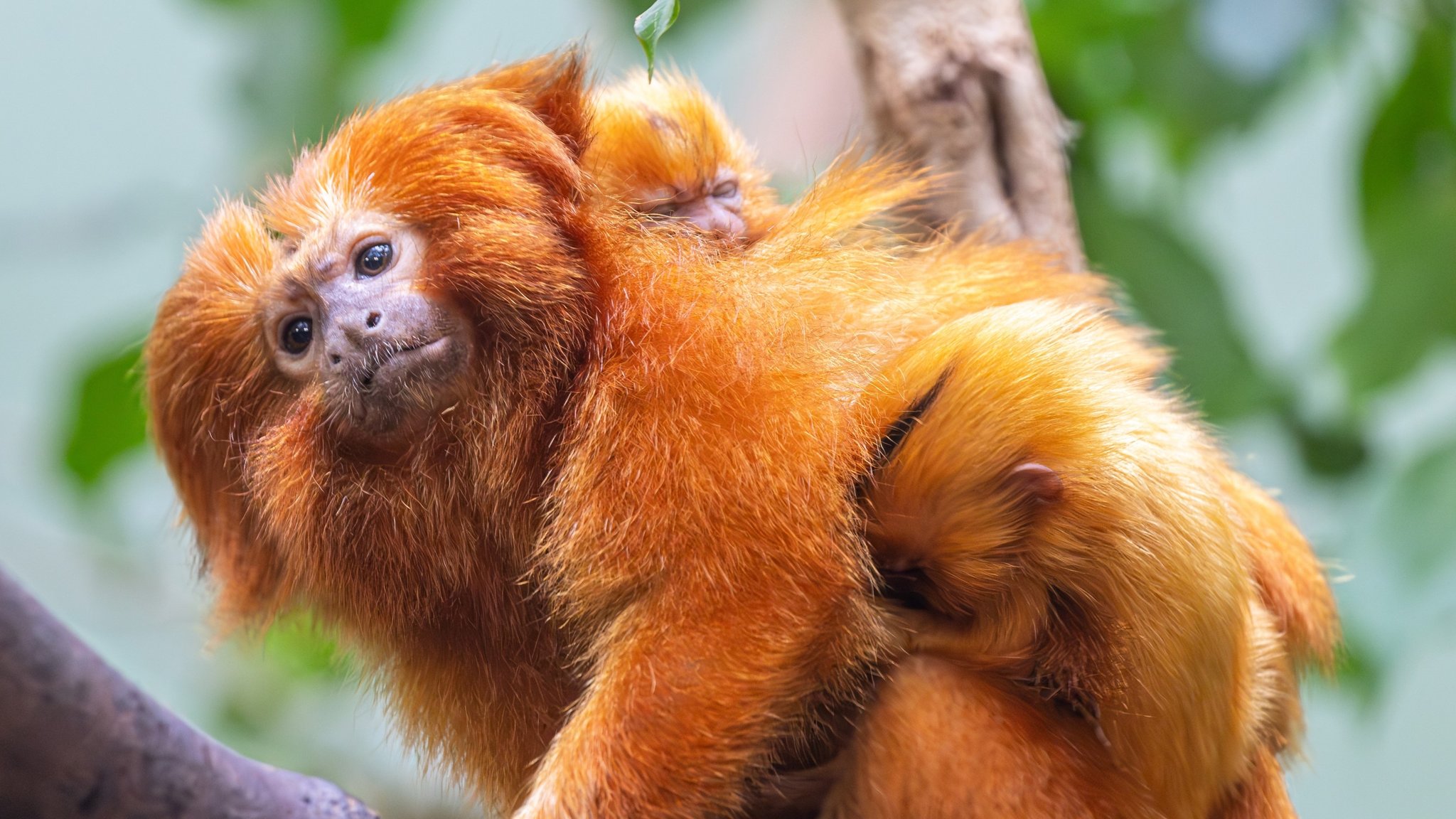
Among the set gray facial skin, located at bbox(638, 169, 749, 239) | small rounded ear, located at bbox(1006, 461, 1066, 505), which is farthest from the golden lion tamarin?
gray facial skin, located at bbox(638, 169, 749, 239)

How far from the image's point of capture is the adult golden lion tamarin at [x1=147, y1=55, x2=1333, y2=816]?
135 cm

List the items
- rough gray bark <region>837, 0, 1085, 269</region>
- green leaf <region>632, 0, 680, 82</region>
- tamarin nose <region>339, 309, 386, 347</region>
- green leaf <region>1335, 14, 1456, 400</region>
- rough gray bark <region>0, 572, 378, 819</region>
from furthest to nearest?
1. green leaf <region>1335, 14, 1456, 400</region>
2. rough gray bark <region>837, 0, 1085, 269</region>
3. tamarin nose <region>339, 309, 386, 347</region>
4. green leaf <region>632, 0, 680, 82</region>
5. rough gray bark <region>0, 572, 378, 819</region>

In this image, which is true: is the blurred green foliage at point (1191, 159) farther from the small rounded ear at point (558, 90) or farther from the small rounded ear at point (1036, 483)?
the small rounded ear at point (1036, 483)

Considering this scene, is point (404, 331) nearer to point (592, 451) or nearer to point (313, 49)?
point (592, 451)

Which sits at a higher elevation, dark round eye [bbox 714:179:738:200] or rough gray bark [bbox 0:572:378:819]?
dark round eye [bbox 714:179:738:200]

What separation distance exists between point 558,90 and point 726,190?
346 mm

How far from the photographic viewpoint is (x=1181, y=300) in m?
2.66

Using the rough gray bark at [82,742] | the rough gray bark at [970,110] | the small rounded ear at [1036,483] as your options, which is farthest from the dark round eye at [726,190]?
the rough gray bark at [82,742]

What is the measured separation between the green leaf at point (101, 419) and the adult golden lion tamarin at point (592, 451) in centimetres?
102

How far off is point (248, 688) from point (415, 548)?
2.30m

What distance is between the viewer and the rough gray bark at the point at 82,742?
90 cm

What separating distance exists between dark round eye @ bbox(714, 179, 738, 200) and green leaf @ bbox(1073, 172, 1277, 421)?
101 centimetres

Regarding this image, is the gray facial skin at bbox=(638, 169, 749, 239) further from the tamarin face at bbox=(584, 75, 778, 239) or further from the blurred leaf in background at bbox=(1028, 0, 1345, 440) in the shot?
the blurred leaf in background at bbox=(1028, 0, 1345, 440)

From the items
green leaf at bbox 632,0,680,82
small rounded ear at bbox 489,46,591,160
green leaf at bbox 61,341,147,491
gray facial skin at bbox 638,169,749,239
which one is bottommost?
green leaf at bbox 61,341,147,491
